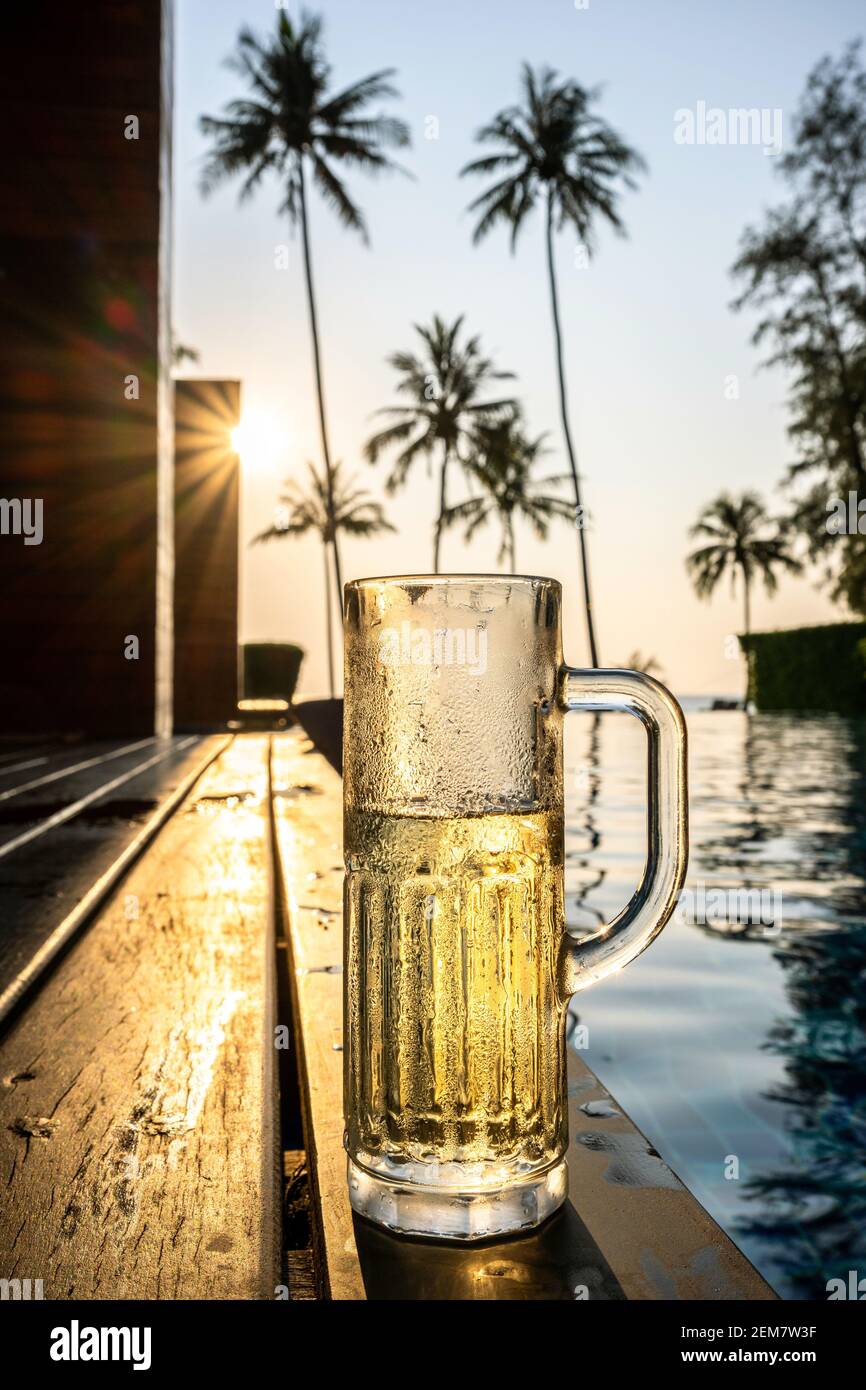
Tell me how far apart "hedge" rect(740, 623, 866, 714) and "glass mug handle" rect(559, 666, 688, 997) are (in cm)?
2692

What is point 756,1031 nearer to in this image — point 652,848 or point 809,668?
point 652,848

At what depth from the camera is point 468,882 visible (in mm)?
676

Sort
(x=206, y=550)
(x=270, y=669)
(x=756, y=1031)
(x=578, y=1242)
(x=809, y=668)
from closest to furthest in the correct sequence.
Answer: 1. (x=578, y=1242)
2. (x=756, y=1031)
3. (x=206, y=550)
4. (x=270, y=669)
5. (x=809, y=668)

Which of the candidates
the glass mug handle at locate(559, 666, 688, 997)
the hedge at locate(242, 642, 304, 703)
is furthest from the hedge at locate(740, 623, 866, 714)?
the glass mug handle at locate(559, 666, 688, 997)

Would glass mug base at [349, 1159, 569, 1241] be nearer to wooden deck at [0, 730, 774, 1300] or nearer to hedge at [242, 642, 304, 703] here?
wooden deck at [0, 730, 774, 1300]

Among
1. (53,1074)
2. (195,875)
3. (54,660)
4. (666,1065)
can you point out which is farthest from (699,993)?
(54,660)

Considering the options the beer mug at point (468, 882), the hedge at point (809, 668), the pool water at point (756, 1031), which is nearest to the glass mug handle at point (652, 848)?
the beer mug at point (468, 882)

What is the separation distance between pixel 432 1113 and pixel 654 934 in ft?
0.56

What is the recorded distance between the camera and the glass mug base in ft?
1.98

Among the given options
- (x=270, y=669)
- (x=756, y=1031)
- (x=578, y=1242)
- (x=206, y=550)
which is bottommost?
(x=756, y=1031)

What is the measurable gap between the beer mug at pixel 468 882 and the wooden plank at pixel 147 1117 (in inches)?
3.6

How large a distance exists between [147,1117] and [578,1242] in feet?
1.02

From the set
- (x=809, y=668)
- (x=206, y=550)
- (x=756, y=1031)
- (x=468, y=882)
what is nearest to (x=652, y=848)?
(x=468, y=882)

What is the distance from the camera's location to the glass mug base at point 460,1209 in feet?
1.98
